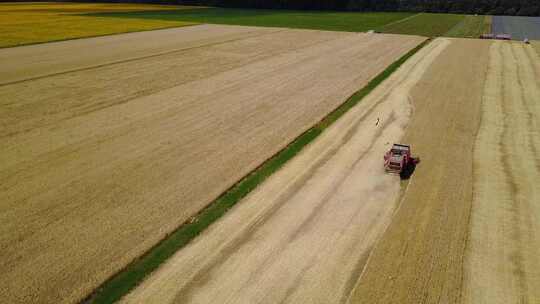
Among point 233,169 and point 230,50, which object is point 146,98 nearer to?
point 233,169

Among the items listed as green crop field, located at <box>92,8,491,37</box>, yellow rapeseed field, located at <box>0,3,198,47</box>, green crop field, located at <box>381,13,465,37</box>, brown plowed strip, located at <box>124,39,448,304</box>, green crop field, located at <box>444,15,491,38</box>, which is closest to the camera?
brown plowed strip, located at <box>124,39,448,304</box>

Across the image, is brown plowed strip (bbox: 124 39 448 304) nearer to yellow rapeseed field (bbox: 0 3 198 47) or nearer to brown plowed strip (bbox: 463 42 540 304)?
brown plowed strip (bbox: 463 42 540 304)

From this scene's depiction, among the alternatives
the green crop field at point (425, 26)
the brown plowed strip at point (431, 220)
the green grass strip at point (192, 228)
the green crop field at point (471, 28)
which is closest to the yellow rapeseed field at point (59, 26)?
the green crop field at point (425, 26)

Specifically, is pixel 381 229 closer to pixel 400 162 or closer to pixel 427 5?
pixel 400 162

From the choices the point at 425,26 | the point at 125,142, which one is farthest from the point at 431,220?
the point at 425,26

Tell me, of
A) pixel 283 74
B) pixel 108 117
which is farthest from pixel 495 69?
pixel 108 117

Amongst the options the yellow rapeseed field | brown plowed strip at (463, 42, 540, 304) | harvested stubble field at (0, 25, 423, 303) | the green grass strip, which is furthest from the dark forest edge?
the green grass strip
